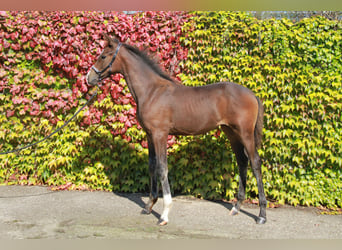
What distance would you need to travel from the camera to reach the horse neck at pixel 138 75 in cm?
402

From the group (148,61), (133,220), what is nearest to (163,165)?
(133,220)

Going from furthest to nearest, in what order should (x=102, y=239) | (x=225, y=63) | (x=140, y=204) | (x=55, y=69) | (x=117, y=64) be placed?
(x=55, y=69), (x=225, y=63), (x=140, y=204), (x=117, y=64), (x=102, y=239)

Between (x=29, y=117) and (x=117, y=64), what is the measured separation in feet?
8.24

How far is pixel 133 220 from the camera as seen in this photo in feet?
12.6

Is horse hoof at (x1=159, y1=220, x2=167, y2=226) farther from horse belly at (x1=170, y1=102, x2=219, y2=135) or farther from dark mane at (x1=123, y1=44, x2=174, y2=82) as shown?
dark mane at (x1=123, y1=44, x2=174, y2=82)

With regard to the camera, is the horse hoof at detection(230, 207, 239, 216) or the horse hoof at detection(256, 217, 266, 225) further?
the horse hoof at detection(230, 207, 239, 216)

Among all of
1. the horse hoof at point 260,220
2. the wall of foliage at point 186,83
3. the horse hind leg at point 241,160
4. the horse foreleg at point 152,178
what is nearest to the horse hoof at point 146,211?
the horse foreleg at point 152,178

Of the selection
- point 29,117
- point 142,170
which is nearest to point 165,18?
point 142,170

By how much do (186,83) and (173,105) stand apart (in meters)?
1.21

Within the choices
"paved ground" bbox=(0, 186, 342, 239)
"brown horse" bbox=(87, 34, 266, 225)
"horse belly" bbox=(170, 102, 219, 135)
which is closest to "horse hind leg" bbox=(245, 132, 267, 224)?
"brown horse" bbox=(87, 34, 266, 225)

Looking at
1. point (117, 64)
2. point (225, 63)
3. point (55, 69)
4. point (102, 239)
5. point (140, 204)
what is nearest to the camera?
point (102, 239)

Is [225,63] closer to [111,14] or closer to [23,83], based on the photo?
[111,14]

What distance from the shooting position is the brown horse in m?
3.86

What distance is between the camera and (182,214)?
4160mm
